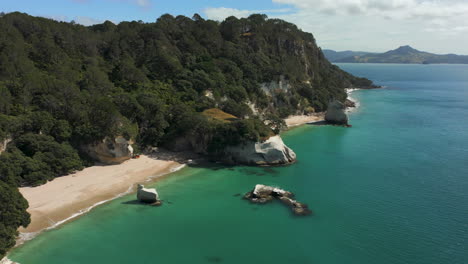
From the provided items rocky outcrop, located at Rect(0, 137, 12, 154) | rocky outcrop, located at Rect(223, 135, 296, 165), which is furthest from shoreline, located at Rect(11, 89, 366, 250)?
rocky outcrop, located at Rect(223, 135, 296, 165)

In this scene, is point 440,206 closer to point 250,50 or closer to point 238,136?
point 238,136

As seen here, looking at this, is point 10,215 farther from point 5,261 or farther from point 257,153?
point 257,153

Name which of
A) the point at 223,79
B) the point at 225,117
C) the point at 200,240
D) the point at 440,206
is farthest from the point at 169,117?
the point at 440,206

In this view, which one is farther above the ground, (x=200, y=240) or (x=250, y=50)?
(x=250, y=50)

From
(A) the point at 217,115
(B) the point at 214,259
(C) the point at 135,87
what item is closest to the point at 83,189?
(B) the point at 214,259

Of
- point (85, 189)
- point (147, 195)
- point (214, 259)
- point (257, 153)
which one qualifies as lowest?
point (214, 259)

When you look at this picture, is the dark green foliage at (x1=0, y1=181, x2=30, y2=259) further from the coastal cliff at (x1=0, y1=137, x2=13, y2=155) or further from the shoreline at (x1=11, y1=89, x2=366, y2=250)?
the coastal cliff at (x1=0, y1=137, x2=13, y2=155)

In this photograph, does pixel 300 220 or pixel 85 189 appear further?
pixel 85 189

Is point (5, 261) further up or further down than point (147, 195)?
further down
